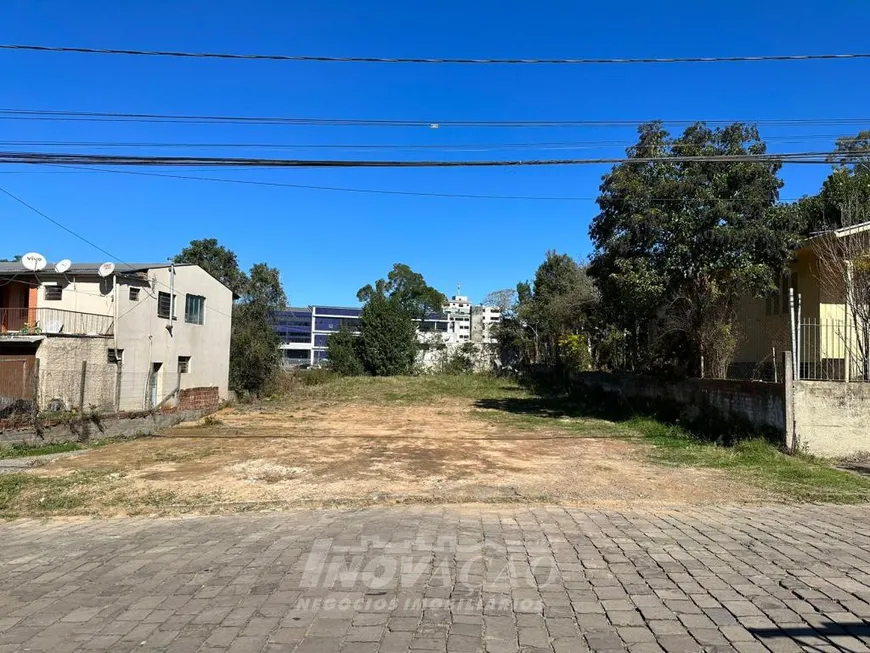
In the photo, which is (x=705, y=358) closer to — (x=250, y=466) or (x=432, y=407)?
(x=250, y=466)

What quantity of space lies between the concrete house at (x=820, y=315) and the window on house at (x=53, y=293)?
24.6m

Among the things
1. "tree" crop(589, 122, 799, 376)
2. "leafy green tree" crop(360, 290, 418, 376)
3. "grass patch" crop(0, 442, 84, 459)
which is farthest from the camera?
"leafy green tree" crop(360, 290, 418, 376)

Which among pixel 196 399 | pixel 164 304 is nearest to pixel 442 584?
pixel 196 399

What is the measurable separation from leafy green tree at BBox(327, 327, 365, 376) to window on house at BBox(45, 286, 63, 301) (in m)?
27.8

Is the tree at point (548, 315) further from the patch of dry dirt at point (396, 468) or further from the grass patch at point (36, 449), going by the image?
the grass patch at point (36, 449)

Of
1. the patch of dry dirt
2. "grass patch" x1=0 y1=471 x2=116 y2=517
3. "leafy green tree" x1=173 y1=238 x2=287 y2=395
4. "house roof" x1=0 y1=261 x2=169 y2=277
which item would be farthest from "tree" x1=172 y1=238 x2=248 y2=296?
"grass patch" x1=0 y1=471 x2=116 y2=517

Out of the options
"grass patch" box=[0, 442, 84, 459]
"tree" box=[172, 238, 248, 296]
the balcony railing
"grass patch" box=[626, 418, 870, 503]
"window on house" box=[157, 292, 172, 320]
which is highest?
"tree" box=[172, 238, 248, 296]

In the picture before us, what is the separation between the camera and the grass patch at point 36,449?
13539 mm

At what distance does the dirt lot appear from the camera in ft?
27.3

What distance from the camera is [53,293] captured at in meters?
23.7

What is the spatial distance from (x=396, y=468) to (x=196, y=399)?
16329 millimetres

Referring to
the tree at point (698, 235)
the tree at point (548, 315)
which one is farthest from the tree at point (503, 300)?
the tree at point (698, 235)

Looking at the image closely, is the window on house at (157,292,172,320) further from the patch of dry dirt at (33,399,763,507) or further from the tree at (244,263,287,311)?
the tree at (244,263,287,311)

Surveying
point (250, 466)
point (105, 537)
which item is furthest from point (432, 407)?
point (105, 537)
